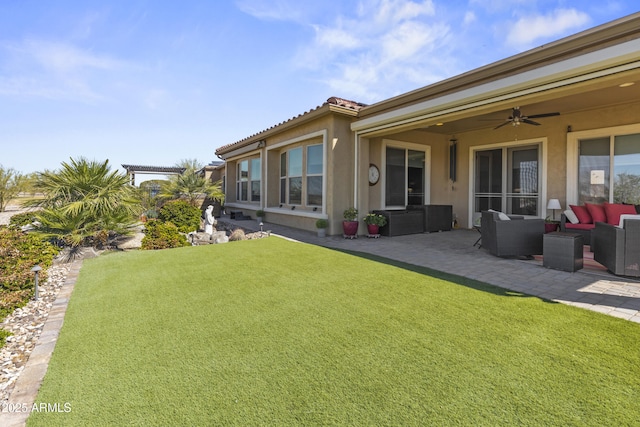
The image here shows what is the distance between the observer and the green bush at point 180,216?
9844mm

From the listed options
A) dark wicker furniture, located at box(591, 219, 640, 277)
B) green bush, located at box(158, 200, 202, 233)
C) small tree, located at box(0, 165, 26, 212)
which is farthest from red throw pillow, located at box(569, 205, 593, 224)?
small tree, located at box(0, 165, 26, 212)

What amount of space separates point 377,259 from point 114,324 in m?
4.15

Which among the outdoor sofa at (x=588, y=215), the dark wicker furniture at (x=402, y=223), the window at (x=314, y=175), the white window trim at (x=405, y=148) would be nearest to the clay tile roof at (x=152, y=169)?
the window at (x=314, y=175)

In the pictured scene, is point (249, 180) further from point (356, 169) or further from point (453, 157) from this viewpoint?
point (453, 157)

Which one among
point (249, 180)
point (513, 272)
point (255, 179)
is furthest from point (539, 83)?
point (249, 180)

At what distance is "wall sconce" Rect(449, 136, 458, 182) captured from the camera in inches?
426

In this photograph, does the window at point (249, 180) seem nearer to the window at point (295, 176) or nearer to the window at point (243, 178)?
the window at point (243, 178)

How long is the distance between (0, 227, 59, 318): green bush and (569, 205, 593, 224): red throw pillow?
10445mm

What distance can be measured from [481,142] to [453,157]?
3.37 ft

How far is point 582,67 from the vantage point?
4.45 meters

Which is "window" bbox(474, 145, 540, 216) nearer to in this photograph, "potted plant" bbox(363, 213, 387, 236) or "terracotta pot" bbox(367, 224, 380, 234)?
"potted plant" bbox(363, 213, 387, 236)

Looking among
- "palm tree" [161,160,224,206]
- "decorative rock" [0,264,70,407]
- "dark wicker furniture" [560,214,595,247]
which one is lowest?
"decorative rock" [0,264,70,407]

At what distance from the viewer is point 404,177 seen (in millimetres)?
10125

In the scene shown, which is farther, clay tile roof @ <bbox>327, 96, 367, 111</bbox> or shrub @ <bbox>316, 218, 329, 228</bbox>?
shrub @ <bbox>316, 218, 329, 228</bbox>
